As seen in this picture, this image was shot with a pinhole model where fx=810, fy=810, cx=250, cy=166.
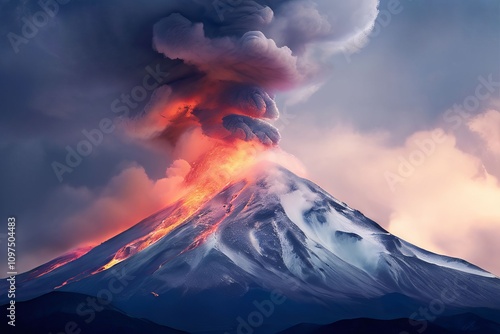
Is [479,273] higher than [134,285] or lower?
higher

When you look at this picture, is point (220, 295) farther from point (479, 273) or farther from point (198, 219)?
point (479, 273)

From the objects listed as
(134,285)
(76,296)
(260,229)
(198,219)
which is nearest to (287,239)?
(260,229)

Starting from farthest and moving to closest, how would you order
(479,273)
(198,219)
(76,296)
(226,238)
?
(479,273) < (198,219) < (226,238) < (76,296)

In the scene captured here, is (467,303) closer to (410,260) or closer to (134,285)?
(410,260)

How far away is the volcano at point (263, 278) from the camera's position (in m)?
55.6

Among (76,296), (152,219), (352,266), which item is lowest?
(76,296)

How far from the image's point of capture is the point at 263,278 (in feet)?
202

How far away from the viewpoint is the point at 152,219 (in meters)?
76.9

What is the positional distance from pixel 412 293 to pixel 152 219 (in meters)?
25.8

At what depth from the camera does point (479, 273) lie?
247ft

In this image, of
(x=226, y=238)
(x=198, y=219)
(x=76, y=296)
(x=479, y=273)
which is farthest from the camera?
(x=479, y=273)

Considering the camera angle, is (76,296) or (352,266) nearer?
(76,296)

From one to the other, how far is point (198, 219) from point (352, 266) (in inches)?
544

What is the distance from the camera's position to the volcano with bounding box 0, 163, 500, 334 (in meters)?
55.6
